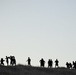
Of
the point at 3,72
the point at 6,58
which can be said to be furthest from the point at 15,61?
the point at 3,72

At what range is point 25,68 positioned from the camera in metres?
44.3

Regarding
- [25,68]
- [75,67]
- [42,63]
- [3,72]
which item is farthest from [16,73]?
[75,67]

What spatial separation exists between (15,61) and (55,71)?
6418mm

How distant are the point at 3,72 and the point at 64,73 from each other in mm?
12383

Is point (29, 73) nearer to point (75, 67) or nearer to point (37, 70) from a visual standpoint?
point (37, 70)

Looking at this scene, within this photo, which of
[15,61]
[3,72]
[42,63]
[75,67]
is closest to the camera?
[3,72]

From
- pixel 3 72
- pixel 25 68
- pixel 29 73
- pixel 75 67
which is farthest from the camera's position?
pixel 75 67

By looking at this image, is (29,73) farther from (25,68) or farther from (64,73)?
(64,73)

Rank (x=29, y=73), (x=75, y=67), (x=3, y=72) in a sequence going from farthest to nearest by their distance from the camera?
(x=75, y=67) → (x=29, y=73) → (x=3, y=72)

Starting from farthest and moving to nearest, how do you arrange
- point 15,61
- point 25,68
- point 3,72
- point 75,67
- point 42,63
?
point 75,67
point 42,63
point 15,61
point 25,68
point 3,72

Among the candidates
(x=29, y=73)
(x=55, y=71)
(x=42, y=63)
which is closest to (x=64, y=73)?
(x=55, y=71)

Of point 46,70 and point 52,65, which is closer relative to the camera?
point 46,70

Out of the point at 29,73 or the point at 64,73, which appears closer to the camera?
the point at 29,73

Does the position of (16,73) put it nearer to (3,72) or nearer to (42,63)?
(3,72)
